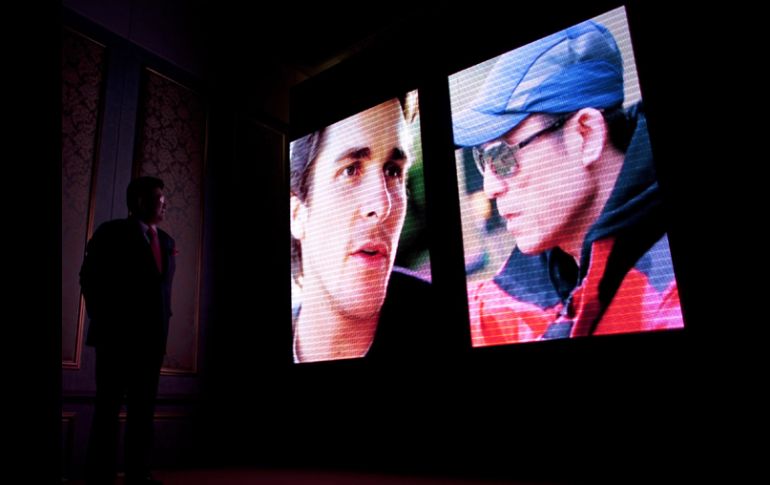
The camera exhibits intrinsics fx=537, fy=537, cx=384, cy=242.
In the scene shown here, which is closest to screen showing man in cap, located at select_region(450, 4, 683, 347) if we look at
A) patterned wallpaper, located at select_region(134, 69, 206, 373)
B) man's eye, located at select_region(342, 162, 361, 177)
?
man's eye, located at select_region(342, 162, 361, 177)

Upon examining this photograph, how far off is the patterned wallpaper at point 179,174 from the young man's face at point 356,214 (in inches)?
25.0

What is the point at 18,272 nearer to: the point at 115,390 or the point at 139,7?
the point at 115,390

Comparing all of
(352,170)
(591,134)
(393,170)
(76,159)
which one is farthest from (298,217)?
(591,134)

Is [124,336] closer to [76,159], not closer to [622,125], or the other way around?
[76,159]

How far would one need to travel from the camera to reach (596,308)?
2.20 meters

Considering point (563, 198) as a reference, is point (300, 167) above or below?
above

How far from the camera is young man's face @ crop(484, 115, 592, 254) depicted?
91.7 inches

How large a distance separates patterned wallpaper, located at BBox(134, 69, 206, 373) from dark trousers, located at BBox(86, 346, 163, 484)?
1.06 meters

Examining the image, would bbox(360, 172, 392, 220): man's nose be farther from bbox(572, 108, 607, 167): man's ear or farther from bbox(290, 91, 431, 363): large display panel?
bbox(572, 108, 607, 167): man's ear

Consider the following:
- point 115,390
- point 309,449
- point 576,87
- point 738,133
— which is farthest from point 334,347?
point 738,133

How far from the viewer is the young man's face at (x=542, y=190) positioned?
2.33 metres

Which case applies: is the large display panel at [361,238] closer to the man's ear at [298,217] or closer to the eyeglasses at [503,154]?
the man's ear at [298,217]

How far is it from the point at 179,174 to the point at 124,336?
1536 mm

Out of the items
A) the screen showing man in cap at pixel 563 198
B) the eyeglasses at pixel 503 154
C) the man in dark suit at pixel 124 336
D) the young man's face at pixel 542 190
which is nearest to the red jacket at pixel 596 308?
the screen showing man in cap at pixel 563 198
